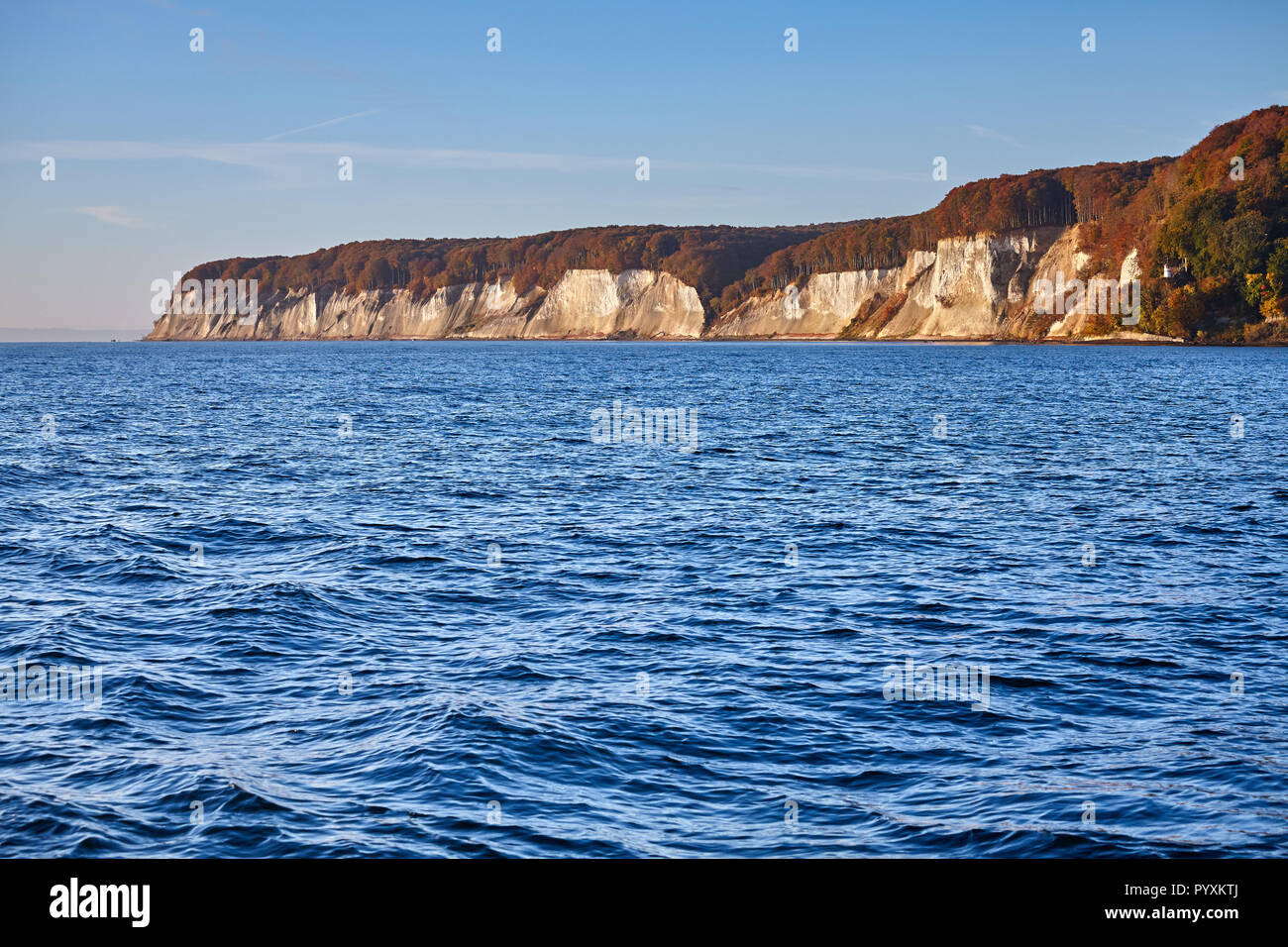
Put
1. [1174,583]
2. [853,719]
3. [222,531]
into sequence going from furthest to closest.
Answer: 1. [222,531]
2. [1174,583]
3. [853,719]
